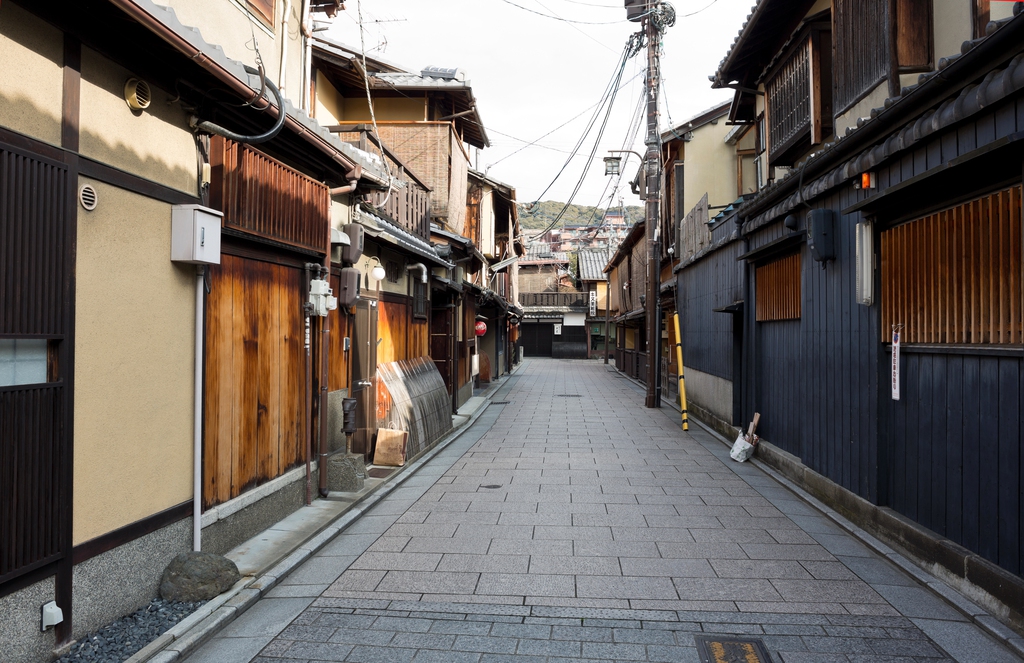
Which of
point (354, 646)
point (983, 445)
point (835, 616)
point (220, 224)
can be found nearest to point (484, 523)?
point (354, 646)

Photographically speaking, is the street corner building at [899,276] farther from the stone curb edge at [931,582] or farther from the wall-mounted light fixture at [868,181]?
the stone curb edge at [931,582]

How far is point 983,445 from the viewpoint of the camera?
5637 millimetres

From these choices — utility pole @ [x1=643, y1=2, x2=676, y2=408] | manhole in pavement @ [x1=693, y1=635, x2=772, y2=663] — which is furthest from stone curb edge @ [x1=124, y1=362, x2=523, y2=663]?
utility pole @ [x1=643, y1=2, x2=676, y2=408]

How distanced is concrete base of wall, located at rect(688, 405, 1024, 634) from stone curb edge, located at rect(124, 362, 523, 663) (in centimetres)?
602

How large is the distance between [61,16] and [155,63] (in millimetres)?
1004

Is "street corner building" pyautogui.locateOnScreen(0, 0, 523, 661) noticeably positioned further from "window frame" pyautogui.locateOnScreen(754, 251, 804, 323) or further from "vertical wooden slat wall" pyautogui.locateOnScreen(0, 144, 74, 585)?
"window frame" pyautogui.locateOnScreen(754, 251, 804, 323)

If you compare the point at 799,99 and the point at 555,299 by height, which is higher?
the point at 799,99

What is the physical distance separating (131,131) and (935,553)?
25.8 feet

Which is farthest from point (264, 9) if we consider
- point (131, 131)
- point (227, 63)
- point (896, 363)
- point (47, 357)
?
point (896, 363)


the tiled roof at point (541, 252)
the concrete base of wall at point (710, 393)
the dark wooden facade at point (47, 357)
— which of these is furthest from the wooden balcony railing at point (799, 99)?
the tiled roof at point (541, 252)

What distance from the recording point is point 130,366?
522 cm

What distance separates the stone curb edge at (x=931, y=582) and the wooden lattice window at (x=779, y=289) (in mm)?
3000

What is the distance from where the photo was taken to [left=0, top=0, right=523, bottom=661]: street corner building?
425 centimetres

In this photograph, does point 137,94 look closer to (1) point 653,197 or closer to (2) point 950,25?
(2) point 950,25
